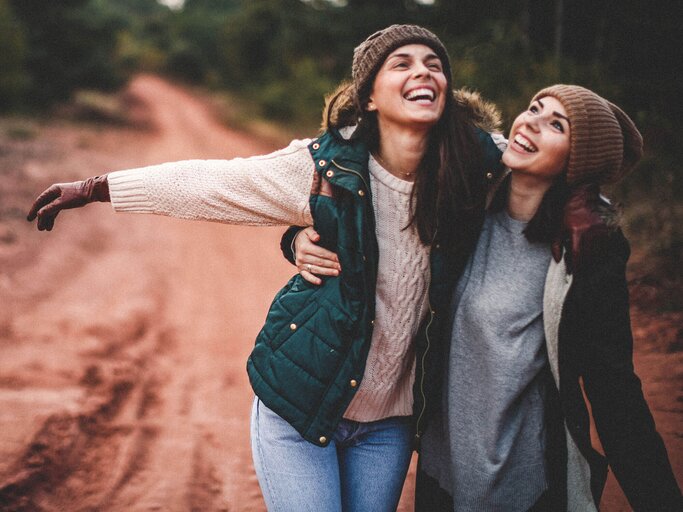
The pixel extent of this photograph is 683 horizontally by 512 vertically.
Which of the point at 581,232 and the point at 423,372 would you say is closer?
the point at 581,232

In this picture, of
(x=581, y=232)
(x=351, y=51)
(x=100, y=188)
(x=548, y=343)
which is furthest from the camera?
(x=351, y=51)

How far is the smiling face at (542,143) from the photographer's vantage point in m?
1.83

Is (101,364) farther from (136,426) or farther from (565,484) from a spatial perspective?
(565,484)

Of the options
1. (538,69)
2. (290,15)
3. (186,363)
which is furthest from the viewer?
(290,15)

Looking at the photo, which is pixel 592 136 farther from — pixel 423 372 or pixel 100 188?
pixel 100 188

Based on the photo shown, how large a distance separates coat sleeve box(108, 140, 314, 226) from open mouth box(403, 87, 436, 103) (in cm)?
41

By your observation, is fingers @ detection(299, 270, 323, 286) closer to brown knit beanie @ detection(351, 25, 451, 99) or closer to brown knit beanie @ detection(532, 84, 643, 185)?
brown knit beanie @ detection(351, 25, 451, 99)

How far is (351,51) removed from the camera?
13.7m

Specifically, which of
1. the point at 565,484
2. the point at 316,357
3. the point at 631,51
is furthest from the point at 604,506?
the point at 631,51

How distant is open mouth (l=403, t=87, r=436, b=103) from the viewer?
1892 millimetres

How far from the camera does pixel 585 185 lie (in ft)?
6.05

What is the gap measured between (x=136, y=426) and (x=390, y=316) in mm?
2837

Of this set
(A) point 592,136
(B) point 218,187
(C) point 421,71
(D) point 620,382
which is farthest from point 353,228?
(D) point 620,382

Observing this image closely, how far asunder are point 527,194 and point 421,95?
0.51 m
